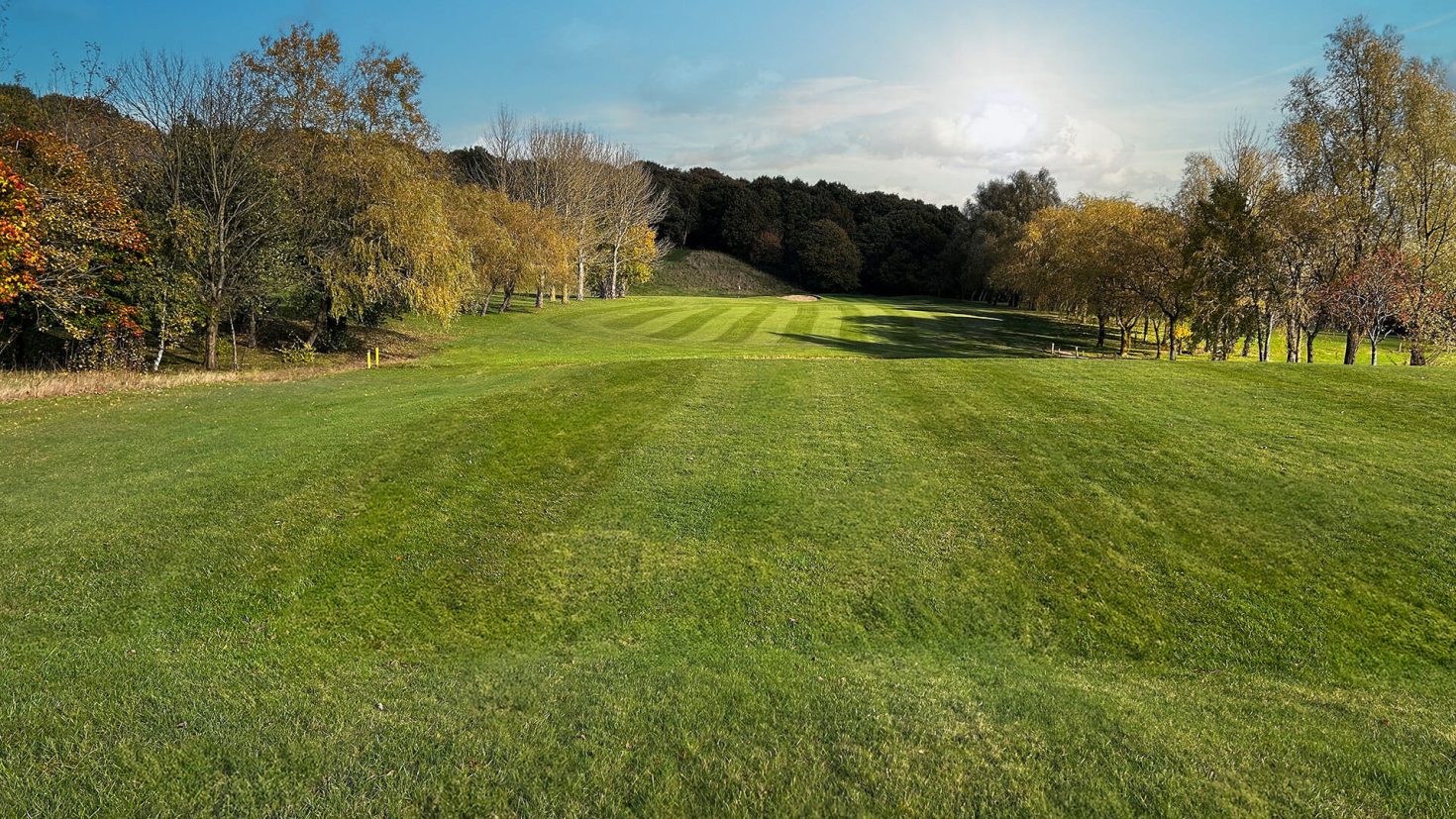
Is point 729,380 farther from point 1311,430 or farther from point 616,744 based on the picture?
point 616,744

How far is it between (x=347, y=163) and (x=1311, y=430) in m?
34.2

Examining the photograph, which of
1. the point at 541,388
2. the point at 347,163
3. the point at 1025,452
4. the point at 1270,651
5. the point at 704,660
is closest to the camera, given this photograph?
the point at 704,660

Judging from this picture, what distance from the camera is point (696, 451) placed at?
12.4 metres

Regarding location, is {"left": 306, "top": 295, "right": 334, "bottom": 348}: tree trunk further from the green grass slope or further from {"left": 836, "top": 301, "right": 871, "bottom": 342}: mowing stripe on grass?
the green grass slope

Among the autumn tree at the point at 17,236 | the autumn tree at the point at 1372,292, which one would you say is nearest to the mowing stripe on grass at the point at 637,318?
the autumn tree at the point at 17,236

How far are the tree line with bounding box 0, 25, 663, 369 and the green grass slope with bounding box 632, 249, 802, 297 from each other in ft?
234

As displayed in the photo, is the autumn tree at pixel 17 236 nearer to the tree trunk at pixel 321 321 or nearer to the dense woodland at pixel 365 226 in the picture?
the dense woodland at pixel 365 226

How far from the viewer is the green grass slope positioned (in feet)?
355

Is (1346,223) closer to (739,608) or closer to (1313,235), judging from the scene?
(1313,235)

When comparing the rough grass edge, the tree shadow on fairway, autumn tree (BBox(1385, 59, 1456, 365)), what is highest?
autumn tree (BBox(1385, 59, 1456, 365))

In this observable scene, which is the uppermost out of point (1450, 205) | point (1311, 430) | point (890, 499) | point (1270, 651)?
point (1450, 205)

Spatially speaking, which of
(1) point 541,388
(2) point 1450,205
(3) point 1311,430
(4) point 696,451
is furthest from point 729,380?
(2) point 1450,205

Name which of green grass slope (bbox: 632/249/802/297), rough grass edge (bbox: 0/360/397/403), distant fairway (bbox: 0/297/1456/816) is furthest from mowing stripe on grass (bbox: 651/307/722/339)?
green grass slope (bbox: 632/249/802/297)

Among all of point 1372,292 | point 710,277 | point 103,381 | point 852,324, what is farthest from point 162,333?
point 710,277
